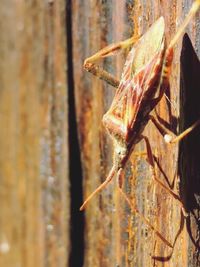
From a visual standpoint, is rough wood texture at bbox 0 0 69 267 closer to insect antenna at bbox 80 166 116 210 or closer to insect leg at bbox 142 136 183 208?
insect antenna at bbox 80 166 116 210

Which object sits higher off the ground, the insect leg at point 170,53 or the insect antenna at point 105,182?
the insect leg at point 170,53

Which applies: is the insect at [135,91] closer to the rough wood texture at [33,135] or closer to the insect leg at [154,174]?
the insect leg at [154,174]

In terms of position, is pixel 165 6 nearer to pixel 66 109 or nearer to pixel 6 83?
pixel 66 109

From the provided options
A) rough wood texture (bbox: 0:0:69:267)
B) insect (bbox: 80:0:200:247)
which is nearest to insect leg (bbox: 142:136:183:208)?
insect (bbox: 80:0:200:247)

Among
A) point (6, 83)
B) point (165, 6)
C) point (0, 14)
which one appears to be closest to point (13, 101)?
point (6, 83)

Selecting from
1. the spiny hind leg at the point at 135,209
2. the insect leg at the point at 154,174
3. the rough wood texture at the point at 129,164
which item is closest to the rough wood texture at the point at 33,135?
the rough wood texture at the point at 129,164

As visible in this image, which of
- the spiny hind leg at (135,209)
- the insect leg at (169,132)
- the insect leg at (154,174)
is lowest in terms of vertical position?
the spiny hind leg at (135,209)

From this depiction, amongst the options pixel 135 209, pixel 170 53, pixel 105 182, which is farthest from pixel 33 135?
pixel 170 53

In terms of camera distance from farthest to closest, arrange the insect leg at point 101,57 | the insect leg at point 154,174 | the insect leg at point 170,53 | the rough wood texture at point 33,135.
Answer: the rough wood texture at point 33,135, the insect leg at point 101,57, the insect leg at point 154,174, the insect leg at point 170,53
